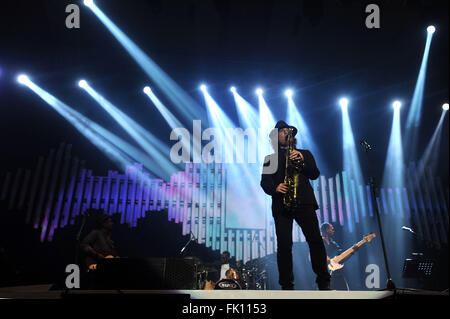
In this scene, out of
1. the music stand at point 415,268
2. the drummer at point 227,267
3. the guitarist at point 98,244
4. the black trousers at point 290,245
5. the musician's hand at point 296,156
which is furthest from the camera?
the drummer at point 227,267

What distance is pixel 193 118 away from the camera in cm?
935

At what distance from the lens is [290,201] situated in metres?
3.12

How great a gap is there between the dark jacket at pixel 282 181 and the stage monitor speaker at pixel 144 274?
1.10 meters

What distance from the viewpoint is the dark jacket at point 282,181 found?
317cm

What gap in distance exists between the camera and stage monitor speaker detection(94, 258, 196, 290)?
280 cm

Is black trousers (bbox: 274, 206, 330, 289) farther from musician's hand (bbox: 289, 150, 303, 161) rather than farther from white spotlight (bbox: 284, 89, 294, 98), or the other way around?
white spotlight (bbox: 284, 89, 294, 98)

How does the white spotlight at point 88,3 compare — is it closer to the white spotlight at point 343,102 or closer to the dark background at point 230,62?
the dark background at point 230,62

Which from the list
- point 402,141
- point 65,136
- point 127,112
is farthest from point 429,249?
point 65,136

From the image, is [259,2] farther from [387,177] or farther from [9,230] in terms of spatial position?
[9,230]

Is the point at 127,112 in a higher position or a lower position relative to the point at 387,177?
higher

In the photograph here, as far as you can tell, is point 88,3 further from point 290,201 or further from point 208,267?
point 290,201

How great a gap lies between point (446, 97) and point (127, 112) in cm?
910

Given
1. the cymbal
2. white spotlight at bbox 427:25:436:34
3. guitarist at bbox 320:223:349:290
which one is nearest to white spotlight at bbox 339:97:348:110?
white spotlight at bbox 427:25:436:34

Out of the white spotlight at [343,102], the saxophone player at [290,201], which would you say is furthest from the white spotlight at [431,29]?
the saxophone player at [290,201]
